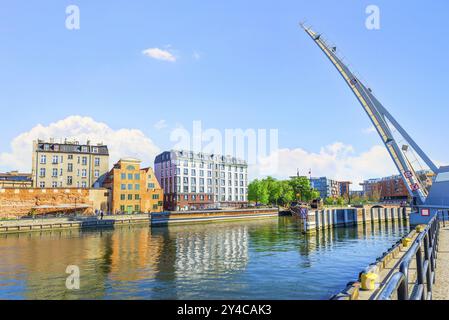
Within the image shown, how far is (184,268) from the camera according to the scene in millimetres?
27766

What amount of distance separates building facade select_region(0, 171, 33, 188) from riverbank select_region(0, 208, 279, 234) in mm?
33990

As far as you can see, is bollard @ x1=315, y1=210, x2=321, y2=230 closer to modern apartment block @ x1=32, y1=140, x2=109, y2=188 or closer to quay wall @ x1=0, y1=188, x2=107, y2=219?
quay wall @ x1=0, y1=188, x2=107, y2=219

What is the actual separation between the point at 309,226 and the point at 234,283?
37501mm

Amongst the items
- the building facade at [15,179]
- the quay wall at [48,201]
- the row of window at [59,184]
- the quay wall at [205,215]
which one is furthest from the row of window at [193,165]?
the building facade at [15,179]

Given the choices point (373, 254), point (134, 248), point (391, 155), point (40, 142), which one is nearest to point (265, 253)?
point (373, 254)

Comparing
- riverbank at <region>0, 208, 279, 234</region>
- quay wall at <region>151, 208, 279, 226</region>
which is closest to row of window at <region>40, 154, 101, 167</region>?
riverbank at <region>0, 208, 279, 234</region>

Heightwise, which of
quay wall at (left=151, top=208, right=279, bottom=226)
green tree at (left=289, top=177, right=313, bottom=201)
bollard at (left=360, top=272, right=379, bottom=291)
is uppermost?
green tree at (left=289, top=177, right=313, bottom=201)

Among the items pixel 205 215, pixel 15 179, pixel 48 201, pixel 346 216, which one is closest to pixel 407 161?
pixel 346 216

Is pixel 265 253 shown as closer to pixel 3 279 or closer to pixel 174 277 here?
pixel 174 277

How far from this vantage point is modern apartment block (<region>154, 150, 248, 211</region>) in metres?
102

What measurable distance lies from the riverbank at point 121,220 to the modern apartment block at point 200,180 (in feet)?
58.6

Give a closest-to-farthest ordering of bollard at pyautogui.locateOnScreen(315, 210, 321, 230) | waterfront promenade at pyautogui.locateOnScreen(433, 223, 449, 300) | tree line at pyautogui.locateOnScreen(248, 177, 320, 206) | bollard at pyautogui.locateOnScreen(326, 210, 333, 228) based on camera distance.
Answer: waterfront promenade at pyautogui.locateOnScreen(433, 223, 449, 300), bollard at pyautogui.locateOnScreen(315, 210, 321, 230), bollard at pyautogui.locateOnScreen(326, 210, 333, 228), tree line at pyautogui.locateOnScreen(248, 177, 320, 206)

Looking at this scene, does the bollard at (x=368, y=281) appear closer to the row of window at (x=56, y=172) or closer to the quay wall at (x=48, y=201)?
the quay wall at (x=48, y=201)

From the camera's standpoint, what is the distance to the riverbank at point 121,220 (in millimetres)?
59000
